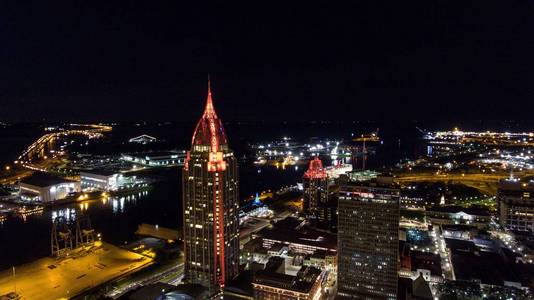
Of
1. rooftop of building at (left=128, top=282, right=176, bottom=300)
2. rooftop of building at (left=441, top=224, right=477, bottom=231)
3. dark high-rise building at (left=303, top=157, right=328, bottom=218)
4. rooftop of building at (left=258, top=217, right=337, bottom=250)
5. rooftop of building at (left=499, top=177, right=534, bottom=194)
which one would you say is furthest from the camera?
dark high-rise building at (left=303, top=157, right=328, bottom=218)

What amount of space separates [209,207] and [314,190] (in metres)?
19.3

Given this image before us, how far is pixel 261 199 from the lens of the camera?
51406 mm

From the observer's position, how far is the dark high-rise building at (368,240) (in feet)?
76.7

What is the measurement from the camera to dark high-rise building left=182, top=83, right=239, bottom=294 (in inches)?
985

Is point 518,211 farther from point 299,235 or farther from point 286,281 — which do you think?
point 286,281

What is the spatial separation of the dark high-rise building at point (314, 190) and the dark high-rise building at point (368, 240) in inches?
675

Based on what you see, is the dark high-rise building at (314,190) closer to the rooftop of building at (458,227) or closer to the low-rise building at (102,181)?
the rooftop of building at (458,227)

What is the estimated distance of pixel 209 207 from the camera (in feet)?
82.3

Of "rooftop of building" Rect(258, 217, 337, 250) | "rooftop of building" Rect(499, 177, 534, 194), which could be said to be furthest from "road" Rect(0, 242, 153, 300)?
"rooftop of building" Rect(499, 177, 534, 194)

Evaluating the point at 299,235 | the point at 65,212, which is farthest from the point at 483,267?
the point at 65,212

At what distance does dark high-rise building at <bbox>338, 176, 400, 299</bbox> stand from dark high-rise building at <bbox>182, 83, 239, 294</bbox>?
7555 millimetres

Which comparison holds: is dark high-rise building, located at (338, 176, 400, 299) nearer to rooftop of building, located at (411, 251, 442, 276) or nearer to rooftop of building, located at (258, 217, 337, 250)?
rooftop of building, located at (411, 251, 442, 276)

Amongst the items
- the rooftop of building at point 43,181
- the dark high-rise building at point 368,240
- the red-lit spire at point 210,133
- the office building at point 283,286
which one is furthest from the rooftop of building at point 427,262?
the rooftop of building at point 43,181

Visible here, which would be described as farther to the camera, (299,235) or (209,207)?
(299,235)
